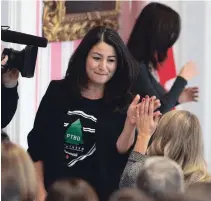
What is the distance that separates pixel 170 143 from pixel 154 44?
3.49ft

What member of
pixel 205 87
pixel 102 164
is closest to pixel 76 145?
pixel 102 164

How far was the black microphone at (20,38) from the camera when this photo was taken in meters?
2.98

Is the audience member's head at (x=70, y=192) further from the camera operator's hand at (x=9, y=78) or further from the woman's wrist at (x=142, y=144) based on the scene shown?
the camera operator's hand at (x=9, y=78)

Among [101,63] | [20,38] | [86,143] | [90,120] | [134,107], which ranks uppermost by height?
[20,38]

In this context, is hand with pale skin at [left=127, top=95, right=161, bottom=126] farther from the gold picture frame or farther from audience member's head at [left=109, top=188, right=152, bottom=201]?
the gold picture frame

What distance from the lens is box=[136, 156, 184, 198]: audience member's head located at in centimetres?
214

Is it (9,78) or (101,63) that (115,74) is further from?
(9,78)

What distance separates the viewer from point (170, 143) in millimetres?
2957

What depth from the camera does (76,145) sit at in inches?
130

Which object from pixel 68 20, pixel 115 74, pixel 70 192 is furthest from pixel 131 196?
pixel 68 20

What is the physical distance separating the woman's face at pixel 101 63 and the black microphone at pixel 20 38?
336 millimetres

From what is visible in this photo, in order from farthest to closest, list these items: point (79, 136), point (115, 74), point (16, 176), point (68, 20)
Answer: point (68, 20) < point (115, 74) < point (79, 136) < point (16, 176)

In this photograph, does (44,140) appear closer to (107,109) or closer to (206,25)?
(107,109)

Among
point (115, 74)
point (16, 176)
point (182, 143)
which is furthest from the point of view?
point (115, 74)
